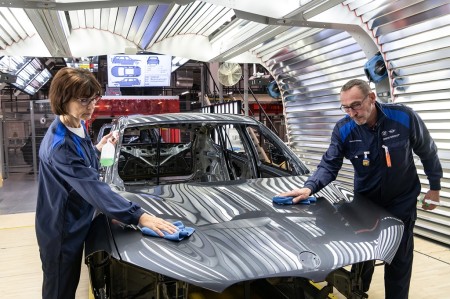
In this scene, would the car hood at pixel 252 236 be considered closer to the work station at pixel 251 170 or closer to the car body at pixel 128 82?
the work station at pixel 251 170

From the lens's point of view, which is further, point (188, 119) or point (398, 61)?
point (398, 61)

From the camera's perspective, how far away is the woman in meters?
1.88

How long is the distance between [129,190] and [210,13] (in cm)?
332

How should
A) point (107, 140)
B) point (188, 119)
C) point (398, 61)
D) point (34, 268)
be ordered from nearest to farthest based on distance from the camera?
point (107, 140), point (188, 119), point (34, 268), point (398, 61)

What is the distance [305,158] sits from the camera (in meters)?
6.46

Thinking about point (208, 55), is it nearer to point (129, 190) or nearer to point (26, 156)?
point (129, 190)

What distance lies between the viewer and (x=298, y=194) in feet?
8.22

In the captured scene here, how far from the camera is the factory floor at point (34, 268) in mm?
3184

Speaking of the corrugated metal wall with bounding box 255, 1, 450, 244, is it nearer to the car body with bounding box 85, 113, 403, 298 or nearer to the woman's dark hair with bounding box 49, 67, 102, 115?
the car body with bounding box 85, 113, 403, 298

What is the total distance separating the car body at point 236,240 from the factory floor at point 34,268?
98 centimetres

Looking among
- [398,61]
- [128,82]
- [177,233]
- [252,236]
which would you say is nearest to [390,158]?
[252,236]

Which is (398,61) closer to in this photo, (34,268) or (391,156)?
(391,156)

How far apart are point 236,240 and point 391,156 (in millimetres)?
1209

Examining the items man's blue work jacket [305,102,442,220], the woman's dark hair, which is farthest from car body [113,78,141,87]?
the woman's dark hair
